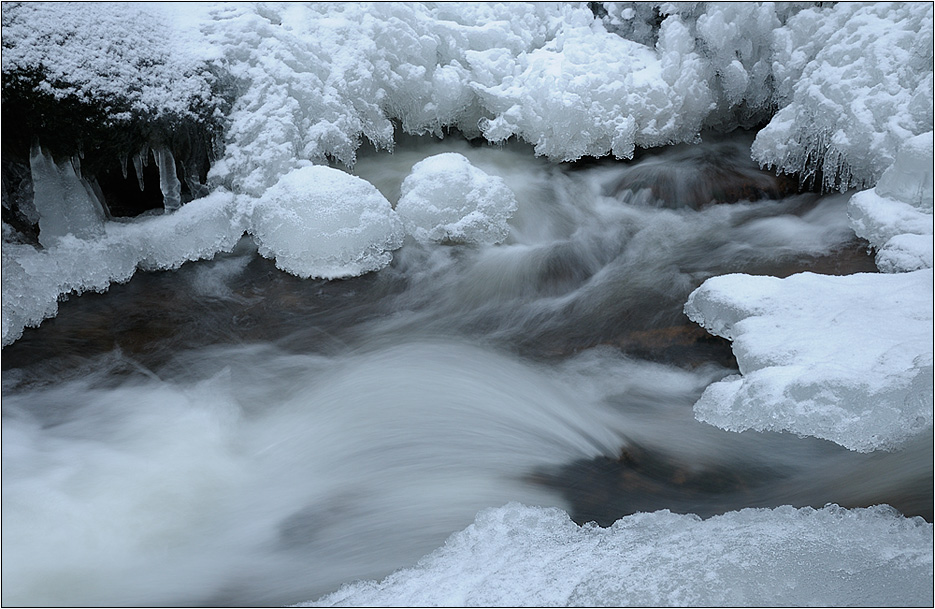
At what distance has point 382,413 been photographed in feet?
8.93

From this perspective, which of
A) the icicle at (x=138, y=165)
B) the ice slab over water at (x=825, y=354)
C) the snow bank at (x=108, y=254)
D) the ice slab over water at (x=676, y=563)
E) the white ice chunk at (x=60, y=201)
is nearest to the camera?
the ice slab over water at (x=676, y=563)

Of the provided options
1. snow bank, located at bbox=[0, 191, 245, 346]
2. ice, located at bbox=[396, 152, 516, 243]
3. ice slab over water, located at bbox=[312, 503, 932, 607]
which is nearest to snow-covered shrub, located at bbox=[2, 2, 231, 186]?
snow bank, located at bbox=[0, 191, 245, 346]

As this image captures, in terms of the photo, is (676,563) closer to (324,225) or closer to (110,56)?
(324,225)

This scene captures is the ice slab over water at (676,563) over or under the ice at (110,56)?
under

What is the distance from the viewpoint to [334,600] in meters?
1.98

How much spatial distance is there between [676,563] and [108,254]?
Answer: 279 centimetres

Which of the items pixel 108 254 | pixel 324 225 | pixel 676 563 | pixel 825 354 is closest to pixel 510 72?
pixel 324 225

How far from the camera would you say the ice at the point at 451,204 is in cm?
375

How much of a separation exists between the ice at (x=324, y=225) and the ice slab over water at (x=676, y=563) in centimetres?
173

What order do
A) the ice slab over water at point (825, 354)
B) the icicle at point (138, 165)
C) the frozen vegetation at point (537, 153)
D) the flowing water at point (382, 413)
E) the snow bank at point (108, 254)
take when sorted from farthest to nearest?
1. the icicle at point (138, 165)
2. the snow bank at point (108, 254)
3. the ice slab over water at point (825, 354)
4. the flowing water at point (382, 413)
5. the frozen vegetation at point (537, 153)

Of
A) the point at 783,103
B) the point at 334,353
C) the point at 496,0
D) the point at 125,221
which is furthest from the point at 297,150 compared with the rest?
the point at 783,103

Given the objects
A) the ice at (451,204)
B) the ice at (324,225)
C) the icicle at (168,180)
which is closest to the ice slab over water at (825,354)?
the ice at (451,204)

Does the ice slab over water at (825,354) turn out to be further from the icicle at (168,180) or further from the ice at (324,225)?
the icicle at (168,180)

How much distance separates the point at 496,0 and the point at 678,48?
3.66 ft
